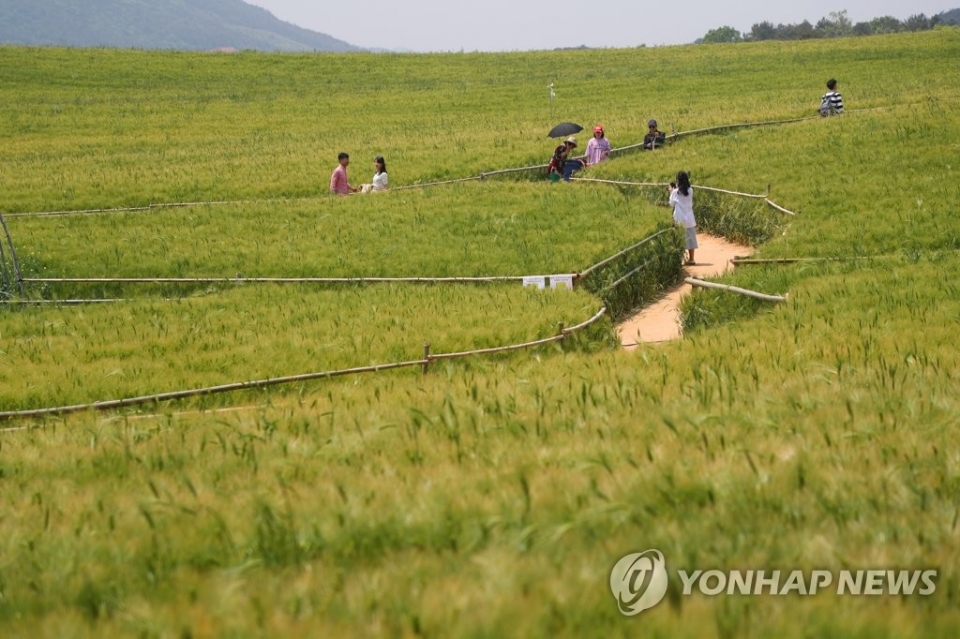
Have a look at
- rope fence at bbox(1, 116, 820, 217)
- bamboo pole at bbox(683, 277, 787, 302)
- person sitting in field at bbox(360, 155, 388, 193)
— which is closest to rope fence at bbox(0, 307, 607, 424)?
bamboo pole at bbox(683, 277, 787, 302)

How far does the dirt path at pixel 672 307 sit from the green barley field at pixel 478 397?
48 cm

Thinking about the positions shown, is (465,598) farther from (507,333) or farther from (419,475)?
(507,333)

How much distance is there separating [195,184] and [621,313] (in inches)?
749

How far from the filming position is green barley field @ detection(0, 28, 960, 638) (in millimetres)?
5027

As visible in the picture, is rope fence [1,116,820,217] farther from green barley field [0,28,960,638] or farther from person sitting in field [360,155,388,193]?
person sitting in field [360,155,388,193]

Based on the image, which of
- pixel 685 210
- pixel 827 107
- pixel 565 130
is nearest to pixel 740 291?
pixel 685 210

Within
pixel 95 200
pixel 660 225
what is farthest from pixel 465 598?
pixel 95 200

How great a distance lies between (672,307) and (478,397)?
12.0m

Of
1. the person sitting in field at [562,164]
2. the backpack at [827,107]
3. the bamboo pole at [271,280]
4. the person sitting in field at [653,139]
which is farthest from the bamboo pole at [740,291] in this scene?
the backpack at [827,107]

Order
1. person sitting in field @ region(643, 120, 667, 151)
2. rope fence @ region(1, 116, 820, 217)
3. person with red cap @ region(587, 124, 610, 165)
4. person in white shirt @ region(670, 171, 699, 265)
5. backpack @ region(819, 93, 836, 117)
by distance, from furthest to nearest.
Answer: backpack @ region(819, 93, 836, 117) → person sitting in field @ region(643, 120, 667, 151) → person with red cap @ region(587, 124, 610, 165) → rope fence @ region(1, 116, 820, 217) → person in white shirt @ region(670, 171, 699, 265)

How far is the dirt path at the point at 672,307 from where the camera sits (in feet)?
61.7

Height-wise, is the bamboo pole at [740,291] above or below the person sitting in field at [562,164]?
below

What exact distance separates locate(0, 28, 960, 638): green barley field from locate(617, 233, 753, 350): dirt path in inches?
18.8

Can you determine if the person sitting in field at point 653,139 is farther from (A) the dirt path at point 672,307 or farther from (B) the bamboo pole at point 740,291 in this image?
(B) the bamboo pole at point 740,291
